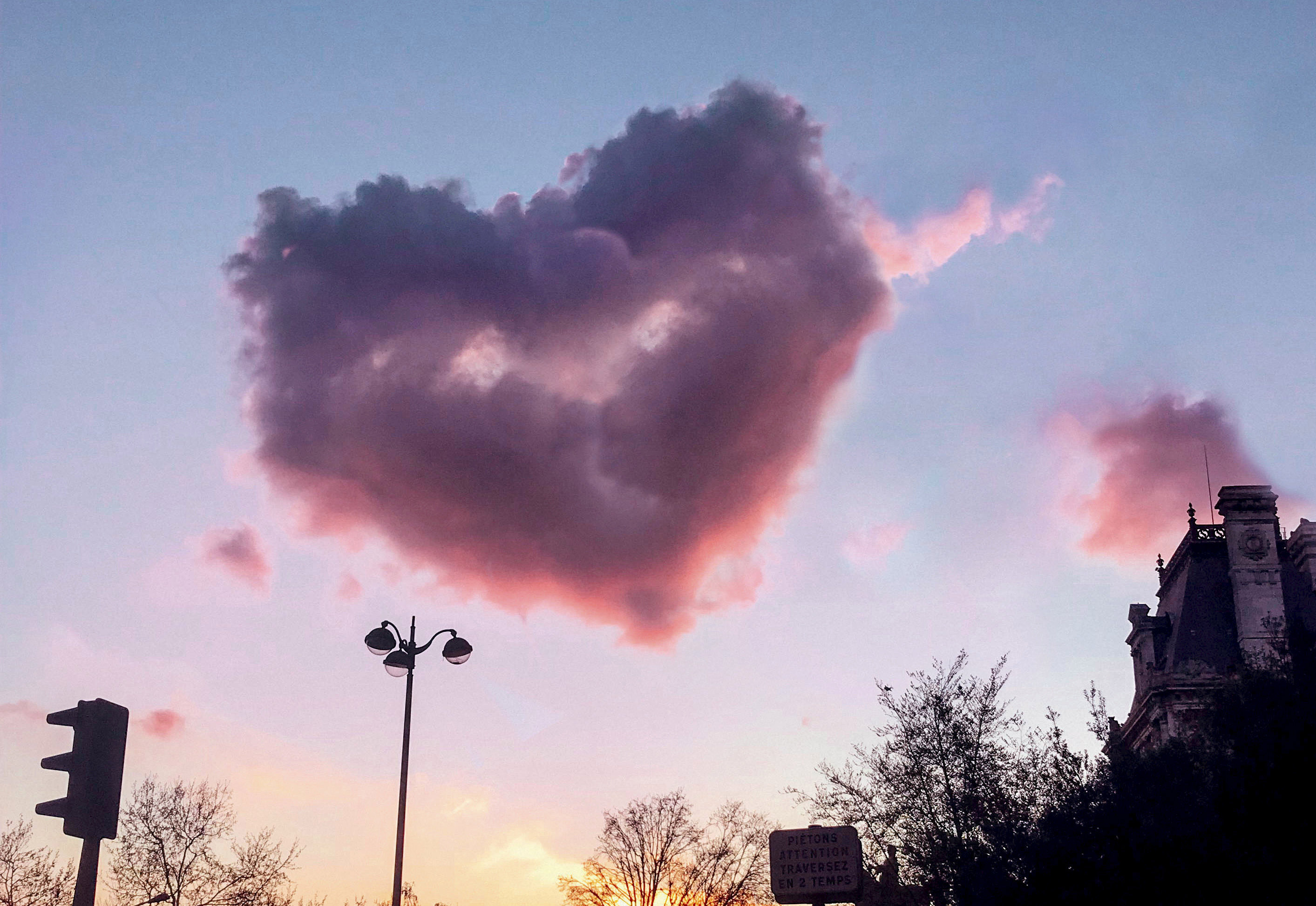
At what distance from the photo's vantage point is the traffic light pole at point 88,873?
9203mm

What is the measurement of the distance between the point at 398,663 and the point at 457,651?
4.11ft

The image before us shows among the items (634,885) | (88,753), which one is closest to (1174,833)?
(88,753)

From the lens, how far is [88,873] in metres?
9.35

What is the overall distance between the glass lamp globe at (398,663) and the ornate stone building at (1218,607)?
4625cm

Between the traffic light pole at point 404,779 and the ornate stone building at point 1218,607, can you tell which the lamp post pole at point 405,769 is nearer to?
the traffic light pole at point 404,779

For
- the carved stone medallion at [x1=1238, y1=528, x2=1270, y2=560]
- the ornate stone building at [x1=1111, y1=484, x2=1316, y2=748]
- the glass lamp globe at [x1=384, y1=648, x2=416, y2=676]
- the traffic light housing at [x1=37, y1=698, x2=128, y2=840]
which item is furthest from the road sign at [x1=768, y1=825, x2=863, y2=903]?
the carved stone medallion at [x1=1238, y1=528, x2=1270, y2=560]

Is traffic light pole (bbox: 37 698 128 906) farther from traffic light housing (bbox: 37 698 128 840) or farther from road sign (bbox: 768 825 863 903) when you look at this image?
road sign (bbox: 768 825 863 903)

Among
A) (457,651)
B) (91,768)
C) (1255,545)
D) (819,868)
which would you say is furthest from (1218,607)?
(91,768)

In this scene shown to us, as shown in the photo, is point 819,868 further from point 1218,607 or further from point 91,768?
point 1218,607

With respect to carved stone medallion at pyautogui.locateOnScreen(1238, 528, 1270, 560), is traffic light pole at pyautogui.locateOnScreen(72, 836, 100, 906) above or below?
below

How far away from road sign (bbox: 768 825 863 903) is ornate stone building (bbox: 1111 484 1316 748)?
48863 mm

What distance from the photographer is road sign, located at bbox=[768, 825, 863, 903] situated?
16656 millimetres

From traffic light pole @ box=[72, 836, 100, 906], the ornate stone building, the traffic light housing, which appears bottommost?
traffic light pole @ box=[72, 836, 100, 906]

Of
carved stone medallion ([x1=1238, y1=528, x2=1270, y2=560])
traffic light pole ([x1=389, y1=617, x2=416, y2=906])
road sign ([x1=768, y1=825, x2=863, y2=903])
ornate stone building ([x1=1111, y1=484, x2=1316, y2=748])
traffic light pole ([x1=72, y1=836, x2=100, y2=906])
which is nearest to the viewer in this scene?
traffic light pole ([x1=72, y1=836, x2=100, y2=906])
